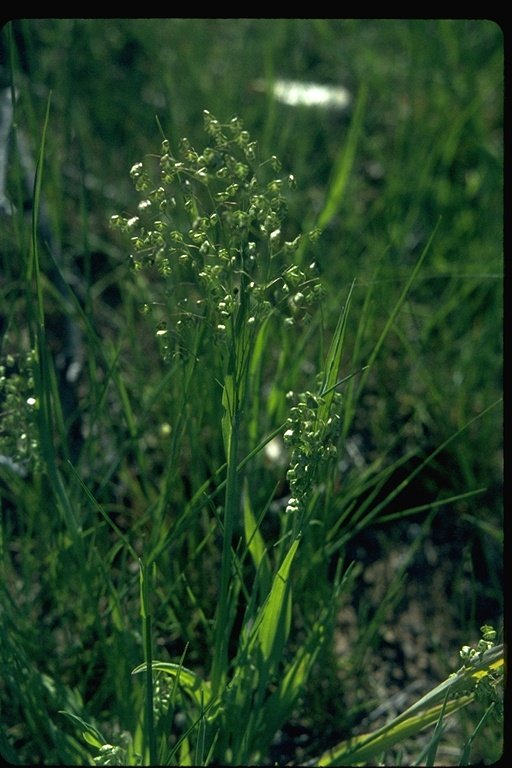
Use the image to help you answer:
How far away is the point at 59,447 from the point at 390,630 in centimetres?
67

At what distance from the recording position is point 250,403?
142cm

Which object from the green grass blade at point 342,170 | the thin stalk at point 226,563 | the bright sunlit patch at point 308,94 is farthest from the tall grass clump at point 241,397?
the bright sunlit patch at point 308,94

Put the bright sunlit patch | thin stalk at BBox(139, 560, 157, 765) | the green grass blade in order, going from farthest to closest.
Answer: the bright sunlit patch → the green grass blade → thin stalk at BBox(139, 560, 157, 765)

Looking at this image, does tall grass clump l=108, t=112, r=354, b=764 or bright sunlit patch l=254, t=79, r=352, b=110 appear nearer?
tall grass clump l=108, t=112, r=354, b=764

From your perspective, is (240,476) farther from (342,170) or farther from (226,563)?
(342,170)

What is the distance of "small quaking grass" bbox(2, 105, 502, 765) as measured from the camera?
1.01m

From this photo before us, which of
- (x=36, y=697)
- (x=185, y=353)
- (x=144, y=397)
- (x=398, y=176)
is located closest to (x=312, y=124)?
(x=398, y=176)

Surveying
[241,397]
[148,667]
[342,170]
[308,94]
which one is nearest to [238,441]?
[241,397]

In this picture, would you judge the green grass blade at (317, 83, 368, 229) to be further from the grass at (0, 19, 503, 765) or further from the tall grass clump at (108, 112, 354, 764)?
the tall grass clump at (108, 112, 354, 764)

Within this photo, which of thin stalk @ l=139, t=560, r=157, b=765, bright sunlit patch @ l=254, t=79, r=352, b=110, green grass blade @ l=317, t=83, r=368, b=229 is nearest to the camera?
thin stalk @ l=139, t=560, r=157, b=765

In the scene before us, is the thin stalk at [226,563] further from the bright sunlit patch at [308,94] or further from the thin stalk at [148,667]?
the bright sunlit patch at [308,94]

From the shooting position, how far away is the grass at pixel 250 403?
3.60 ft

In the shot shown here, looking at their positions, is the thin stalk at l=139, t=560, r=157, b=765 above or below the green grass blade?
below

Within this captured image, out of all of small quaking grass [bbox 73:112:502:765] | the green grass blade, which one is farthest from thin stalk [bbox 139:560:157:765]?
the green grass blade
